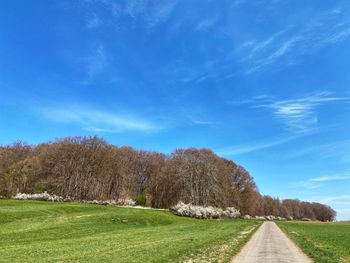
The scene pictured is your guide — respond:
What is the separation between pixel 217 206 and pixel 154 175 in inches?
1053

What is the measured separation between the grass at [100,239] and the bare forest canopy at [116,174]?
41347 millimetres

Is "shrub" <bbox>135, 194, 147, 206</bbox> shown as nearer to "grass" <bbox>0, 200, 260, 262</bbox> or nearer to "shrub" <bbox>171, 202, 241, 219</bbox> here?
"shrub" <bbox>171, 202, 241, 219</bbox>

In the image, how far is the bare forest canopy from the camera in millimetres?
97875

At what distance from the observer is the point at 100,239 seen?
31.6m

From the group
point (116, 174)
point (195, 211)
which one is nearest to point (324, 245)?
point (195, 211)

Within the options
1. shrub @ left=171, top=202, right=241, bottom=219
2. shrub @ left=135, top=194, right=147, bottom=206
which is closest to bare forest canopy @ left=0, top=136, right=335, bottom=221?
shrub @ left=135, top=194, right=147, bottom=206

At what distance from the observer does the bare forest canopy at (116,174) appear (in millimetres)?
97875

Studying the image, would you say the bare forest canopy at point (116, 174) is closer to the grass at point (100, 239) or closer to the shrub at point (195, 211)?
the shrub at point (195, 211)

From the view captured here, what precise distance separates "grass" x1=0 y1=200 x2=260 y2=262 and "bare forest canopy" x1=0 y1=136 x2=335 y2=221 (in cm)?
4135

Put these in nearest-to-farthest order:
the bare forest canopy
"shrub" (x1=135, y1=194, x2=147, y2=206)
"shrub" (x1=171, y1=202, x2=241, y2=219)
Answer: "shrub" (x1=171, y1=202, x2=241, y2=219) < the bare forest canopy < "shrub" (x1=135, y1=194, x2=147, y2=206)

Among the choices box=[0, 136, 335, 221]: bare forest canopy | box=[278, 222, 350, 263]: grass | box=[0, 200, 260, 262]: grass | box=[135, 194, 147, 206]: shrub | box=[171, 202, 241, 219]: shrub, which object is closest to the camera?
box=[0, 200, 260, 262]: grass

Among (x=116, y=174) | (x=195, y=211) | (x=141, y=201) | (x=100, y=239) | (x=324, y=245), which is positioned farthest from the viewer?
(x=116, y=174)

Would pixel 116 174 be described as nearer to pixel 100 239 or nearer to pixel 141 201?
pixel 141 201

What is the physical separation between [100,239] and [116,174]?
8134 cm
